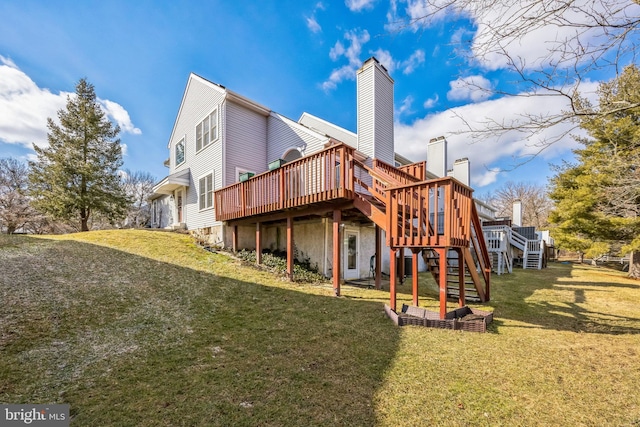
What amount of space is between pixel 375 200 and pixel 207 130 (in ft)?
30.6

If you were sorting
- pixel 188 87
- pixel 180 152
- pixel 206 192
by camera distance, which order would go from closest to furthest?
pixel 206 192 < pixel 188 87 < pixel 180 152

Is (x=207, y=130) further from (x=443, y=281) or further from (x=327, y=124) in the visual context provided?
(x=443, y=281)

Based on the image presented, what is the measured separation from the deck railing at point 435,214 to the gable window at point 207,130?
9.44m

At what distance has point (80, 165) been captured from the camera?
15875 millimetres

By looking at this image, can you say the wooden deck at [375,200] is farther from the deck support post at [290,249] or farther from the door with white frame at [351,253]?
the door with white frame at [351,253]

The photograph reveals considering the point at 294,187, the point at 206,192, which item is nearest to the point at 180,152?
the point at 206,192

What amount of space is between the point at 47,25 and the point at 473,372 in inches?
508

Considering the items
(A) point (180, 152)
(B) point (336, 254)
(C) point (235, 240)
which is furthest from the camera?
(A) point (180, 152)

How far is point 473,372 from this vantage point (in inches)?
132

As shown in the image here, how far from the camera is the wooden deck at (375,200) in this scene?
5.07m

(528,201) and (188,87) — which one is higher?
(188,87)

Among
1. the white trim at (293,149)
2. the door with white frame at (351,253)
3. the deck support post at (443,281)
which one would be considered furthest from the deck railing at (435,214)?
the white trim at (293,149)

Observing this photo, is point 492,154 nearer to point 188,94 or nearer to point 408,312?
point 408,312

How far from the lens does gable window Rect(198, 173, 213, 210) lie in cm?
1234
